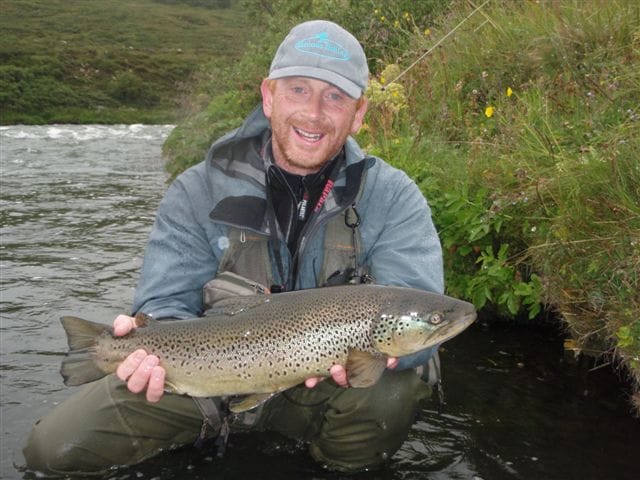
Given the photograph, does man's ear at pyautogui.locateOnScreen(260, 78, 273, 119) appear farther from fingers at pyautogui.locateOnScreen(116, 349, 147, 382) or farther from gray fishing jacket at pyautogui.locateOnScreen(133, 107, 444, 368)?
fingers at pyautogui.locateOnScreen(116, 349, 147, 382)

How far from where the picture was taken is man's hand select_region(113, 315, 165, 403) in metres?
3.30

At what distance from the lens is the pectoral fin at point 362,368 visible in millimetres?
3248

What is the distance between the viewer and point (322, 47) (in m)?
3.96

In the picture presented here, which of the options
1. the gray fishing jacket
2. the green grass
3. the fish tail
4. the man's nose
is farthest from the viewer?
the green grass

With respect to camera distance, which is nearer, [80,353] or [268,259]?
[80,353]

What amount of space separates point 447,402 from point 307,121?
218cm

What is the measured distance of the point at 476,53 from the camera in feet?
25.3

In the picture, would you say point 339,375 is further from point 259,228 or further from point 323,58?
point 323,58

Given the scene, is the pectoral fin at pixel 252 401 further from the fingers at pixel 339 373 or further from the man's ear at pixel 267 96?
the man's ear at pixel 267 96

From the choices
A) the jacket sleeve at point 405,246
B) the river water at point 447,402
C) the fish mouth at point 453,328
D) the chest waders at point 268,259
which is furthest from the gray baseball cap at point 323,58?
the river water at point 447,402

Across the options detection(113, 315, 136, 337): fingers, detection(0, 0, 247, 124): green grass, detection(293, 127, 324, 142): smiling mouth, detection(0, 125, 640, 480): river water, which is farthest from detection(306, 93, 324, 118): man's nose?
detection(0, 0, 247, 124): green grass

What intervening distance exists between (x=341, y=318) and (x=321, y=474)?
3.70ft

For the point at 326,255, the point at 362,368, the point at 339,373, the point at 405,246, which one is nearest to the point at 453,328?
the point at 362,368

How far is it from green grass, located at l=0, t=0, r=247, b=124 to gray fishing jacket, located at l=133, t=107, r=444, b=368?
72.7 feet
